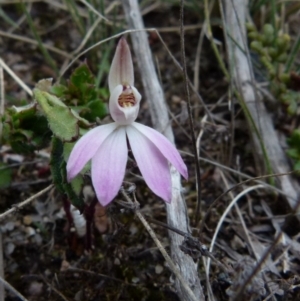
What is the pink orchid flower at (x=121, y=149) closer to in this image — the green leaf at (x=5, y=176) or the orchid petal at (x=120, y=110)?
the orchid petal at (x=120, y=110)

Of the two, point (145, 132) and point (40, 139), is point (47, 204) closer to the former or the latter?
point (40, 139)

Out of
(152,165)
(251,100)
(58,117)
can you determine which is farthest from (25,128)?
(251,100)

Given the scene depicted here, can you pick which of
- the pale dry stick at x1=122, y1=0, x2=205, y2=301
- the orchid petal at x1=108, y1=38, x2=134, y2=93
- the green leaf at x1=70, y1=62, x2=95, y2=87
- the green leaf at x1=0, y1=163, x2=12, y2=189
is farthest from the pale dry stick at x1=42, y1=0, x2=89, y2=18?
the orchid petal at x1=108, y1=38, x2=134, y2=93

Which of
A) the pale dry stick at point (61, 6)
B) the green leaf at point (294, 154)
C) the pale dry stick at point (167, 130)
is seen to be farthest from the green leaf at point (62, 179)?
the pale dry stick at point (61, 6)

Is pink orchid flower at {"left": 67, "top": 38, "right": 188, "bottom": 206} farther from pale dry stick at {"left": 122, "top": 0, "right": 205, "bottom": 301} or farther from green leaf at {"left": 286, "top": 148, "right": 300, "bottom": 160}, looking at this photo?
green leaf at {"left": 286, "top": 148, "right": 300, "bottom": 160}

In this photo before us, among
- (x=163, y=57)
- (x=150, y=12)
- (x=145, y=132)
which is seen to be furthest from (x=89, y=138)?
(x=150, y=12)

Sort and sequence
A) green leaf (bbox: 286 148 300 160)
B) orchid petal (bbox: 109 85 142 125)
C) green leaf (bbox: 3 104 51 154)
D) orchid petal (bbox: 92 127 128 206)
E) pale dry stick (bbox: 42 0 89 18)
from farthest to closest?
pale dry stick (bbox: 42 0 89 18) < green leaf (bbox: 286 148 300 160) < green leaf (bbox: 3 104 51 154) < orchid petal (bbox: 109 85 142 125) < orchid petal (bbox: 92 127 128 206)
